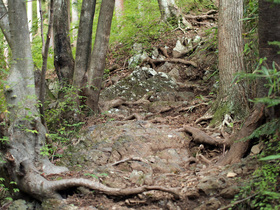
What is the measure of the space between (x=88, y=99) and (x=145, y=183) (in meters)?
3.31

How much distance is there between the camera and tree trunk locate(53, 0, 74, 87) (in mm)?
7312

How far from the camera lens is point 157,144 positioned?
17.4 ft

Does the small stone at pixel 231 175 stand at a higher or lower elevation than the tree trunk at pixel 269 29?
lower

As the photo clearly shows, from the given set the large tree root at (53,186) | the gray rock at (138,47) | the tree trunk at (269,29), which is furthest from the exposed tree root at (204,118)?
the gray rock at (138,47)

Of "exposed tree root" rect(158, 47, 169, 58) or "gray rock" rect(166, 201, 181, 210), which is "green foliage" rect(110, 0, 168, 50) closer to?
"exposed tree root" rect(158, 47, 169, 58)

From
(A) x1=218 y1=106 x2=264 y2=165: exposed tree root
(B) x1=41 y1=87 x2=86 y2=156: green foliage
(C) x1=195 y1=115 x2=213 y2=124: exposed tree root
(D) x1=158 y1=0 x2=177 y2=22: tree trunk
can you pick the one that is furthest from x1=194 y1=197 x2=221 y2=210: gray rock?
(D) x1=158 y1=0 x2=177 y2=22: tree trunk

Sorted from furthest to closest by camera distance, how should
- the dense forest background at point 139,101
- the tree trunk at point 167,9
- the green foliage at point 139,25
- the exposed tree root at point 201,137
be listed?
the tree trunk at point 167,9 → the green foliage at point 139,25 → the exposed tree root at point 201,137 → the dense forest background at point 139,101

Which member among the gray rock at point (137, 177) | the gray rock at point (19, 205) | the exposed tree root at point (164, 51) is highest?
the exposed tree root at point (164, 51)

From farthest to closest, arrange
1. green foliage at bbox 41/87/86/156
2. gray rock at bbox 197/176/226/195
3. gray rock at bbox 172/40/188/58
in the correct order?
gray rock at bbox 172/40/188/58
green foliage at bbox 41/87/86/156
gray rock at bbox 197/176/226/195

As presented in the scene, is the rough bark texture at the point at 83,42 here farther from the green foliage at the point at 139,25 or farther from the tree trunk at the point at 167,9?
the tree trunk at the point at 167,9

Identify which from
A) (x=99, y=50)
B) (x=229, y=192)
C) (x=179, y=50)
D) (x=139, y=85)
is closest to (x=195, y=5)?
(x=179, y=50)

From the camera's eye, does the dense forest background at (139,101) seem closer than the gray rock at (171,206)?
Yes

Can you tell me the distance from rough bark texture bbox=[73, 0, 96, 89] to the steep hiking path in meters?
1.09

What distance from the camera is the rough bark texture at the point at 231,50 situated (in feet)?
18.4
